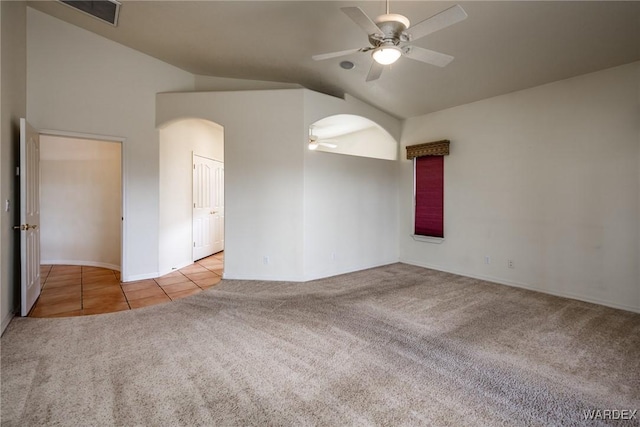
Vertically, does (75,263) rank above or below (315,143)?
below

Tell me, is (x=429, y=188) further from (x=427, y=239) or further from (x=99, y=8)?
(x=99, y=8)

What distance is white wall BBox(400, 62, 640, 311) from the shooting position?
142 inches

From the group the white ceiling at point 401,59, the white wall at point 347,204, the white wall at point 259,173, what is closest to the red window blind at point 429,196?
the white wall at point 347,204

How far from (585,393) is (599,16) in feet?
10.8

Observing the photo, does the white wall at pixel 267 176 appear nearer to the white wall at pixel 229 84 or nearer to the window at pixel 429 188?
the white wall at pixel 229 84

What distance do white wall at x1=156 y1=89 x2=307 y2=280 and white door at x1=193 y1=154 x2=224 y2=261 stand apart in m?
1.57

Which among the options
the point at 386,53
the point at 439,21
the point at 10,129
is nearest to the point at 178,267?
the point at 10,129

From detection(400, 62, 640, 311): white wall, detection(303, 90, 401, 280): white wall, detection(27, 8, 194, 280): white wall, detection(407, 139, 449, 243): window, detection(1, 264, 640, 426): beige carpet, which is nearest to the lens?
detection(1, 264, 640, 426): beige carpet

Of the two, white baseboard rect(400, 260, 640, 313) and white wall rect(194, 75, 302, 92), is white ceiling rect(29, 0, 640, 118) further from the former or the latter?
white baseboard rect(400, 260, 640, 313)

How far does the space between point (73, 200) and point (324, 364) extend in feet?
20.5

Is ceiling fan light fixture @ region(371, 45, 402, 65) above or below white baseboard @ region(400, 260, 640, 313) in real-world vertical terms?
above

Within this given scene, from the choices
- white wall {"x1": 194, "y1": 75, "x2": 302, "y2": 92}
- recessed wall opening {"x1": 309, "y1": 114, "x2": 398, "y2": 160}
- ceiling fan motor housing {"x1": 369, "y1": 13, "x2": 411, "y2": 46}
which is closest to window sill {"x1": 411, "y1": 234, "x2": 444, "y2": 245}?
recessed wall opening {"x1": 309, "y1": 114, "x2": 398, "y2": 160}

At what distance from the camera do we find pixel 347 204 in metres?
5.29

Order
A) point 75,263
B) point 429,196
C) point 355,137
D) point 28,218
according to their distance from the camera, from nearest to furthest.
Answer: point 28,218 < point 429,196 < point 75,263 < point 355,137
